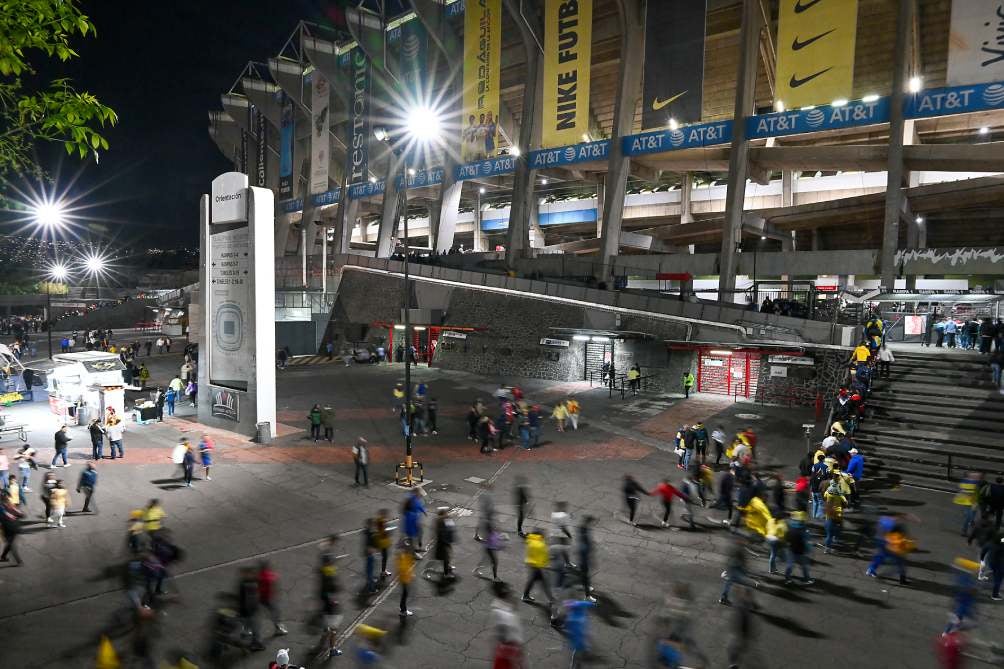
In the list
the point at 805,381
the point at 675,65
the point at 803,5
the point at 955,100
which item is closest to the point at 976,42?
the point at 955,100

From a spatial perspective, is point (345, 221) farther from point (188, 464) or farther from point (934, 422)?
point (934, 422)

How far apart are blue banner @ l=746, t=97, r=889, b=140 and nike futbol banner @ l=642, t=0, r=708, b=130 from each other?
3.06 metres

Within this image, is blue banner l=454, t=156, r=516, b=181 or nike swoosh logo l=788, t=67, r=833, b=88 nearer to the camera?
nike swoosh logo l=788, t=67, r=833, b=88

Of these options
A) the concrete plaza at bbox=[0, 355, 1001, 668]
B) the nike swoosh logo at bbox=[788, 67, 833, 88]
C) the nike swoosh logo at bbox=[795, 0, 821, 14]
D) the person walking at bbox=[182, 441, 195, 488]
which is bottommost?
the concrete plaza at bbox=[0, 355, 1001, 668]

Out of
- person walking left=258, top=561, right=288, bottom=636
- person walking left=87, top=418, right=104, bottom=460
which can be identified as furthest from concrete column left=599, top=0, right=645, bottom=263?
person walking left=258, top=561, right=288, bottom=636

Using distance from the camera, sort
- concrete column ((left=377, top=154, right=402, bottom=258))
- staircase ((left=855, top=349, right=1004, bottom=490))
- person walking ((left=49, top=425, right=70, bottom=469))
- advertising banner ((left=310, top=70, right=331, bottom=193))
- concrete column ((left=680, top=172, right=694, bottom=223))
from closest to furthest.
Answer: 1. staircase ((left=855, top=349, right=1004, bottom=490))
2. person walking ((left=49, top=425, right=70, bottom=469))
3. concrete column ((left=680, top=172, right=694, bottom=223))
4. concrete column ((left=377, top=154, right=402, bottom=258))
5. advertising banner ((left=310, top=70, right=331, bottom=193))

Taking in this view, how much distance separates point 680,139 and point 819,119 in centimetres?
662

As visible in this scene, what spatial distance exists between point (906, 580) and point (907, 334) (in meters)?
20.9

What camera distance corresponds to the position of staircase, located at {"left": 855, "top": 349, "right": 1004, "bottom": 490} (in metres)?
14.0

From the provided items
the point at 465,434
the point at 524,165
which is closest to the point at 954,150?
the point at 524,165

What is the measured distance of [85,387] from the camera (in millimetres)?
19375

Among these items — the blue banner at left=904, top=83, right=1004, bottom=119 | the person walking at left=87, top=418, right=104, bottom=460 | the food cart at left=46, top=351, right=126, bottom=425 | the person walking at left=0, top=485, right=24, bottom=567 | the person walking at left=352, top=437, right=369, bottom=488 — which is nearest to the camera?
the person walking at left=0, top=485, right=24, bottom=567

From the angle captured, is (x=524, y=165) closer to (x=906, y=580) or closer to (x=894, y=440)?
(x=894, y=440)

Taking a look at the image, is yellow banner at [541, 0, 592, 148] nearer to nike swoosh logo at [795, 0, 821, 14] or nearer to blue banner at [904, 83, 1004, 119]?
nike swoosh logo at [795, 0, 821, 14]
